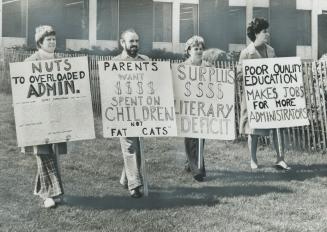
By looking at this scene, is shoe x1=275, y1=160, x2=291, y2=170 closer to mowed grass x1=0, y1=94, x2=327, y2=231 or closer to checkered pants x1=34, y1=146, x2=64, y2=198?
mowed grass x1=0, y1=94, x2=327, y2=231

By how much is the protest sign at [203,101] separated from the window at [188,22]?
54.2 ft

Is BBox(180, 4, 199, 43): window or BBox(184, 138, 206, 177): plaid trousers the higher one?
BBox(180, 4, 199, 43): window

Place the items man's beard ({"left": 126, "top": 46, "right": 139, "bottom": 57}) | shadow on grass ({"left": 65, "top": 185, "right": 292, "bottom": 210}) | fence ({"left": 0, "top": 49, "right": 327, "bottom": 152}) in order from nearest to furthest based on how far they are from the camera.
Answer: shadow on grass ({"left": 65, "top": 185, "right": 292, "bottom": 210})
man's beard ({"left": 126, "top": 46, "right": 139, "bottom": 57})
fence ({"left": 0, "top": 49, "right": 327, "bottom": 152})

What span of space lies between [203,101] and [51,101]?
2.02 m

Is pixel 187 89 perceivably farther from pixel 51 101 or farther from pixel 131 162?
pixel 51 101

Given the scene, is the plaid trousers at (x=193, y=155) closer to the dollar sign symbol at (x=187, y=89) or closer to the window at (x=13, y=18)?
the dollar sign symbol at (x=187, y=89)

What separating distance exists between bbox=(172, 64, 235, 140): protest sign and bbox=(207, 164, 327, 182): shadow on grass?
900 millimetres

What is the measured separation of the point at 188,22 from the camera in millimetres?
24562

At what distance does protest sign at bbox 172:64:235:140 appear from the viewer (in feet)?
25.4

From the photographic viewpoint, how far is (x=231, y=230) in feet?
19.5

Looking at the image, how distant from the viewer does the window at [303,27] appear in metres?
27.5

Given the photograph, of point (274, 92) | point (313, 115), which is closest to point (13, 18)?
point (313, 115)

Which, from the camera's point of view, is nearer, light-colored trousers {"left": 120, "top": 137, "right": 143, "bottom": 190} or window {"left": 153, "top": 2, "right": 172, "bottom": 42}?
light-colored trousers {"left": 120, "top": 137, "right": 143, "bottom": 190}

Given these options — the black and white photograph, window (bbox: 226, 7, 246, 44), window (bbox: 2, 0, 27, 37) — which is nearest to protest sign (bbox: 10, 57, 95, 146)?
the black and white photograph
